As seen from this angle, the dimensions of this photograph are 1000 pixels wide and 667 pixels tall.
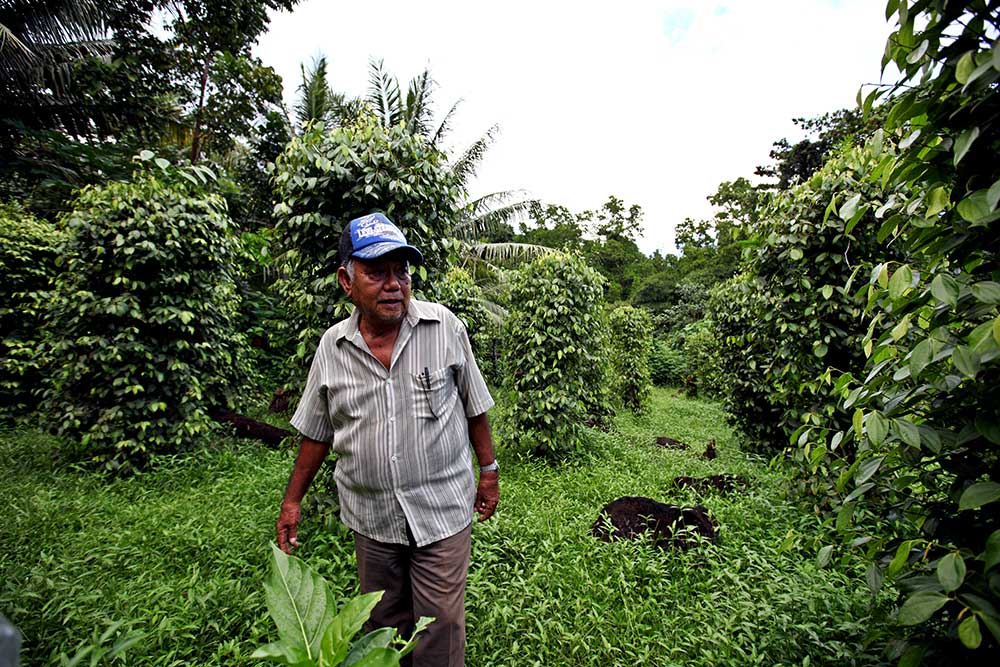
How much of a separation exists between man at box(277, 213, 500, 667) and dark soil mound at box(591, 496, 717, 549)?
2.01 m

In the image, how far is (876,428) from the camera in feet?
3.91

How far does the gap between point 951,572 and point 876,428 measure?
0.32 metres

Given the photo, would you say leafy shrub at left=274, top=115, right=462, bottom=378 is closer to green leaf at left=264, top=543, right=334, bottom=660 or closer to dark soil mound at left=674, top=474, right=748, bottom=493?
green leaf at left=264, top=543, right=334, bottom=660

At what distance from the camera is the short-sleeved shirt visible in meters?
1.86

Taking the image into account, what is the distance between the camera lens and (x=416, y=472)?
1866 millimetres

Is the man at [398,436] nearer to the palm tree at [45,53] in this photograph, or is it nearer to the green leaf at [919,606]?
the green leaf at [919,606]

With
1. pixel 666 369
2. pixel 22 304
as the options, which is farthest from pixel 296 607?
pixel 666 369

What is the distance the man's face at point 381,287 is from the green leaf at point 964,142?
1649mm

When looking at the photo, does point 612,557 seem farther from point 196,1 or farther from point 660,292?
point 660,292

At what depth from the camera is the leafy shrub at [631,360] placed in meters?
10.2

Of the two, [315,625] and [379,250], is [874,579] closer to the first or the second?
[315,625]

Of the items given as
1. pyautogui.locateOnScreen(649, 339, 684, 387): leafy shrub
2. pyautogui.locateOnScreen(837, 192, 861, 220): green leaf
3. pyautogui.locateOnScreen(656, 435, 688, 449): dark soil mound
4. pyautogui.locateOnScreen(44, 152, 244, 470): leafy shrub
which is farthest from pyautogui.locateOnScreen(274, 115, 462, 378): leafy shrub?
pyautogui.locateOnScreen(649, 339, 684, 387): leafy shrub

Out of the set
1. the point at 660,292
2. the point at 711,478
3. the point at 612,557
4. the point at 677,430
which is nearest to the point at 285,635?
the point at 612,557

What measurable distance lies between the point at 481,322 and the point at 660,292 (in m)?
18.3
